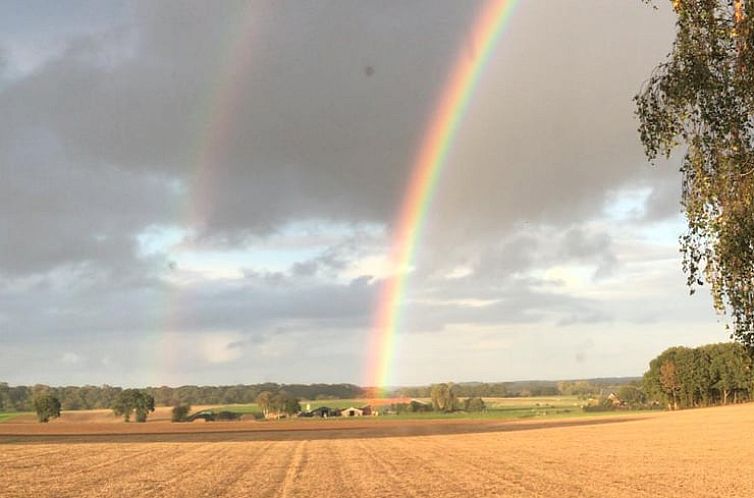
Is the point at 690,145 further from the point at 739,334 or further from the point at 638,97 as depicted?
the point at 739,334

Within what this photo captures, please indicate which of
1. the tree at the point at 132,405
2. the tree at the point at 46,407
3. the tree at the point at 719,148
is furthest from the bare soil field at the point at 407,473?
the tree at the point at 132,405

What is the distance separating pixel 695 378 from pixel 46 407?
153 m

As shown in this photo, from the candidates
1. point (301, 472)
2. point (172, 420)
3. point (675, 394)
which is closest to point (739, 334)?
point (301, 472)

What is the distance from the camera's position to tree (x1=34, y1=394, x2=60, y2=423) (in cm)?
18498

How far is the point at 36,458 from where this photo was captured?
53906mm

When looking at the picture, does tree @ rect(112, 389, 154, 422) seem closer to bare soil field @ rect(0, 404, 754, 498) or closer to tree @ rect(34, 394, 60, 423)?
tree @ rect(34, 394, 60, 423)

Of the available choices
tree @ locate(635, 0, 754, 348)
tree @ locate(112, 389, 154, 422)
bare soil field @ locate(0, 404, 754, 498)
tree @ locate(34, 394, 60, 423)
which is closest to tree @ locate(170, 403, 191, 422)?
tree @ locate(112, 389, 154, 422)

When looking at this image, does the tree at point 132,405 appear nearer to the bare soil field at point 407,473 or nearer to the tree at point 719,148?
the bare soil field at point 407,473

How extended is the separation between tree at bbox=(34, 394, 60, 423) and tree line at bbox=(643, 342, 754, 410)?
5667 inches

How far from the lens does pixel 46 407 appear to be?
186 meters

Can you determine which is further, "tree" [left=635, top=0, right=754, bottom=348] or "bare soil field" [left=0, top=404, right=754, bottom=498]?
"bare soil field" [left=0, top=404, right=754, bottom=498]

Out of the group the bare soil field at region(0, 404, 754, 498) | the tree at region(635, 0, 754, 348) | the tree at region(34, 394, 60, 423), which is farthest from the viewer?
the tree at region(34, 394, 60, 423)

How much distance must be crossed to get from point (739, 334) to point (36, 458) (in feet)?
169

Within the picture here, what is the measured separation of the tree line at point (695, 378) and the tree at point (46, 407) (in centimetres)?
14395
